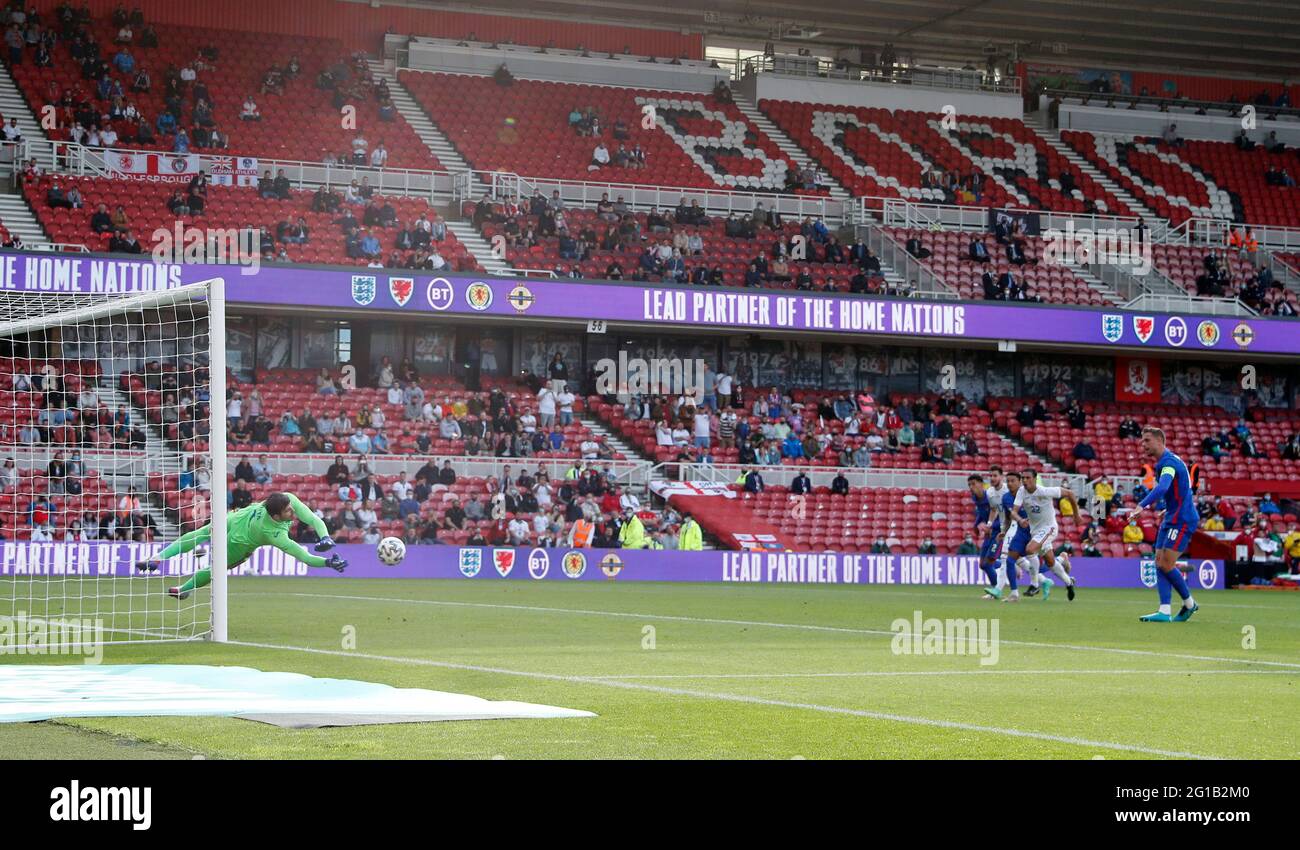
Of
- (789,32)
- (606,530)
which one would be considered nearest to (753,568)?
(606,530)

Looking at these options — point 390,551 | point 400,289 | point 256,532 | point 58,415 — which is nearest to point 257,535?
point 256,532

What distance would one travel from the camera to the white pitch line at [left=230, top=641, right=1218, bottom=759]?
25.6 ft

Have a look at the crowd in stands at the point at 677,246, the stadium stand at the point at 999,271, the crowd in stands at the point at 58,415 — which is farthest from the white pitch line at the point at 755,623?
the stadium stand at the point at 999,271

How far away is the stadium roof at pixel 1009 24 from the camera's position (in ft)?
161

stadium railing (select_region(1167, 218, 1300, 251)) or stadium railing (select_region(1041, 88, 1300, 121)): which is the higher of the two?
stadium railing (select_region(1041, 88, 1300, 121))

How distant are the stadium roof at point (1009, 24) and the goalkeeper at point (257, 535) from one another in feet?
119

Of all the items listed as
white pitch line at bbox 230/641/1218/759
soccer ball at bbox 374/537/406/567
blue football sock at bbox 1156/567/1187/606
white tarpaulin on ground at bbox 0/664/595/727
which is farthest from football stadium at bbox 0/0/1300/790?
blue football sock at bbox 1156/567/1187/606

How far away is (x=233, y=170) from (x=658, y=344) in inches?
444

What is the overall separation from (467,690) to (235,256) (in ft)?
88.1

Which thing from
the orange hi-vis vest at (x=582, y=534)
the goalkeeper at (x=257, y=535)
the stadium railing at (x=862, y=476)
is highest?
the stadium railing at (x=862, y=476)

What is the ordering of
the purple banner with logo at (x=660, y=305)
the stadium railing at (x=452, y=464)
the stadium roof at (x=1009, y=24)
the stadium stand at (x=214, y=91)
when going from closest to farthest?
1. the stadium railing at (x=452, y=464)
2. the purple banner with logo at (x=660, y=305)
3. the stadium stand at (x=214, y=91)
4. the stadium roof at (x=1009, y=24)

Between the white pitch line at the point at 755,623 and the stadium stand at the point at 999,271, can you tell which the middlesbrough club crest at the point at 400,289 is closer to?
the white pitch line at the point at 755,623

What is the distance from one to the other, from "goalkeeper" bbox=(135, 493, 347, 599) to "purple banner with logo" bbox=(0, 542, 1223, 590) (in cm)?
1259

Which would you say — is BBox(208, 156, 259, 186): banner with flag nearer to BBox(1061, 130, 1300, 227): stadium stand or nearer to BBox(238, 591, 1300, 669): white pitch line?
BBox(238, 591, 1300, 669): white pitch line
